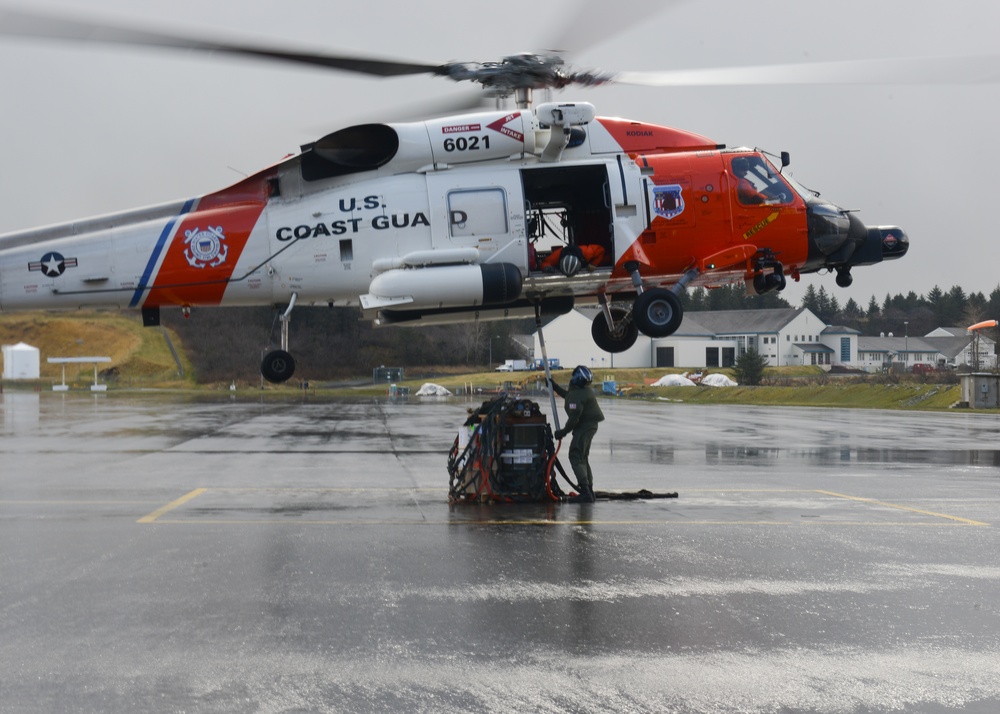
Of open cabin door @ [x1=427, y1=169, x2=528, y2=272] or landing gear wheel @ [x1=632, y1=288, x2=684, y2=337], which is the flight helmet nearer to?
landing gear wheel @ [x1=632, y1=288, x2=684, y2=337]

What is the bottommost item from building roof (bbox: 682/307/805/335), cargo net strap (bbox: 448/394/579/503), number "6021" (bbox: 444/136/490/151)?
cargo net strap (bbox: 448/394/579/503)

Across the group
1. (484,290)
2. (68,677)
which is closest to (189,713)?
(68,677)

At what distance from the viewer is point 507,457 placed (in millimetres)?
12688

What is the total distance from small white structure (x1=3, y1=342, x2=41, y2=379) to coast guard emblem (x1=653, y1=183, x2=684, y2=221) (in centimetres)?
4633

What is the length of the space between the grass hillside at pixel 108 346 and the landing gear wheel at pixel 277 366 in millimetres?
28443

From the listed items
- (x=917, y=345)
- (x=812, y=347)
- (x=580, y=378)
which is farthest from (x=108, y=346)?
(x=917, y=345)

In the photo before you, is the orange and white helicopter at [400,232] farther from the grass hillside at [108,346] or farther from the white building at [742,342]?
the white building at [742,342]

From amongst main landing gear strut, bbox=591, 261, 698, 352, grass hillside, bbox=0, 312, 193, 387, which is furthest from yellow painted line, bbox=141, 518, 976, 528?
grass hillside, bbox=0, 312, 193, 387

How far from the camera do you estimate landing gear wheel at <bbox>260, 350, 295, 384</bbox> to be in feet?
42.5

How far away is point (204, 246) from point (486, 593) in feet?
23.5

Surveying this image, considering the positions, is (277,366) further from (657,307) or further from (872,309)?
(872,309)

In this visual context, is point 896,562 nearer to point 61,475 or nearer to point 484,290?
point 484,290

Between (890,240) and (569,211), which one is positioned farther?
(890,240)

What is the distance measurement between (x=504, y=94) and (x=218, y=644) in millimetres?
8367
